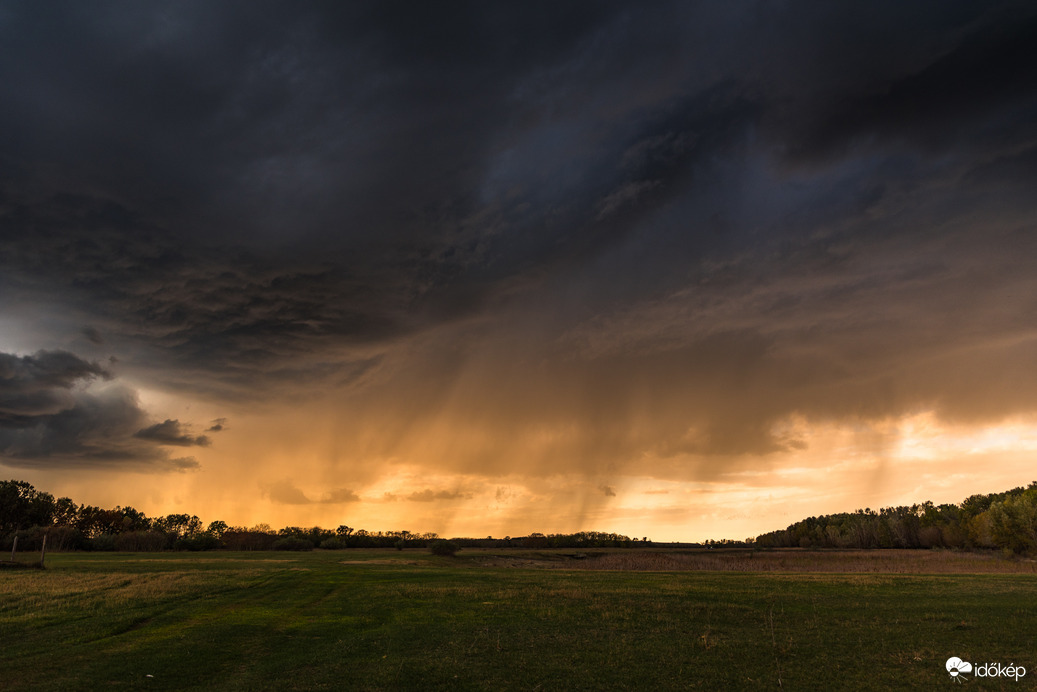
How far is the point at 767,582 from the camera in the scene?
4703cm

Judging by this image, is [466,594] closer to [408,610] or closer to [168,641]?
[408,610]

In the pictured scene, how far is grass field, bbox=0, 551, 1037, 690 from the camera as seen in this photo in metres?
19.5

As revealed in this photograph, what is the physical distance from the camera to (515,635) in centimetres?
2639

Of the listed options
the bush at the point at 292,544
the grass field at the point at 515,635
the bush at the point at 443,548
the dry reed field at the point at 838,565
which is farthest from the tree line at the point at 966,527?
the bush at the point at 292,544

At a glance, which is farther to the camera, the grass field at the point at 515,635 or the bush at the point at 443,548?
the bush at the point at 443,548

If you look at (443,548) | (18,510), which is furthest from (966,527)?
(18,510)

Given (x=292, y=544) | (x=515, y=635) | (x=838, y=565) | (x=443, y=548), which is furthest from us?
(x=292, y=544)

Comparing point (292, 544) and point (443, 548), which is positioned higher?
point (443, 548)

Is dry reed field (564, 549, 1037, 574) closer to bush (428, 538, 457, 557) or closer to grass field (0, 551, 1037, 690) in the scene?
grass field (0, 551, 1037, 690)

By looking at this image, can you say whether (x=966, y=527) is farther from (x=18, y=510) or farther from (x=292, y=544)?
(x=18, y=510)

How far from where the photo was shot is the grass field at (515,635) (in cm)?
1945

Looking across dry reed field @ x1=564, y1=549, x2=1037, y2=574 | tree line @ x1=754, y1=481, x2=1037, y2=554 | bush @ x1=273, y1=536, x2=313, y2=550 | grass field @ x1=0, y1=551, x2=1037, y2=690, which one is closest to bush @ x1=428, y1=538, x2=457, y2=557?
dry reed field @ x1=564, y1=549, x2=1037, y2=574

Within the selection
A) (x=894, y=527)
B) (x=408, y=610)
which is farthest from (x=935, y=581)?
(x=894, y=527)

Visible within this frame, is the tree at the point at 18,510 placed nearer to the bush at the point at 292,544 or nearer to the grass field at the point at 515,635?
the bush at the point at 292,544
